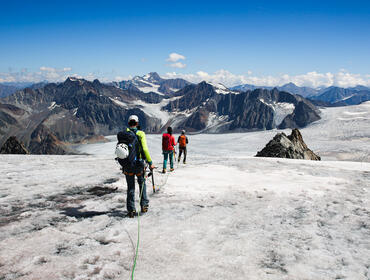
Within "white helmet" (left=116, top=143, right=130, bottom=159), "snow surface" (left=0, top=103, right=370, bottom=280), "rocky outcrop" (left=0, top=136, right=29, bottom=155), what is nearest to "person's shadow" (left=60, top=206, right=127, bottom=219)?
"snow surface" (left=0, top=103, right=370, bottom=280)

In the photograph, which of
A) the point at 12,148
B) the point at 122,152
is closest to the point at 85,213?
the point at 122,152

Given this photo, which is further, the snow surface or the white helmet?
the white helmet

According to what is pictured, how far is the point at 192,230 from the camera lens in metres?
7.18

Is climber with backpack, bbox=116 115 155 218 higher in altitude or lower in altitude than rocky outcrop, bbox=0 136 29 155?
higher

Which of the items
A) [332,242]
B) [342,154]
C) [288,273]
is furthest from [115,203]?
[342,154]

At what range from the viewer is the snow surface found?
536cm

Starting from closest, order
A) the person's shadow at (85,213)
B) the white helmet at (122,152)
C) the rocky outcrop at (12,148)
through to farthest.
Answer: the white helmet at (122,152) → the person's shadow at (85,213) → the rocky outcrop at (12,148)

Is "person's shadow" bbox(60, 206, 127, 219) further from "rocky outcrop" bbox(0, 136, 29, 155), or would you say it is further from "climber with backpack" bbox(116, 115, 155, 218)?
"rocky outcrop" bbox(0, 136, 29, 155)

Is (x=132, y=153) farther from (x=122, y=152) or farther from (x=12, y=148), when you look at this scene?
(x=12, y=148)

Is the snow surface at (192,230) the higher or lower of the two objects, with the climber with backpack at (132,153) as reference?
lower

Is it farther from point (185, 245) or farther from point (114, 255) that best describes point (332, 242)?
point (114, 255)

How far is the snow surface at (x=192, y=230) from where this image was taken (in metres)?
5.36

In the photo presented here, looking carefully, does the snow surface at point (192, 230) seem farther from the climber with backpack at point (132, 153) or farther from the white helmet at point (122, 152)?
the white helmet at point (122, 152)

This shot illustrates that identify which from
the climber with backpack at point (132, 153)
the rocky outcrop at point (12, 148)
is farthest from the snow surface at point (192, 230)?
the rocky outcrop at point (12, 148)
